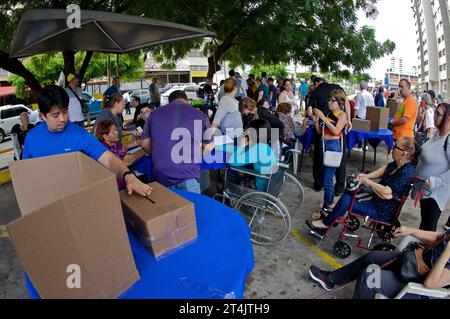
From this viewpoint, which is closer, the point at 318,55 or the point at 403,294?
the point at 403,294

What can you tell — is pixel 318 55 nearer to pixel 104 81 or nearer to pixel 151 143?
pixel 151 143

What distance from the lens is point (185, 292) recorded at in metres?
1.32

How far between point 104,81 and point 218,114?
87.9ft


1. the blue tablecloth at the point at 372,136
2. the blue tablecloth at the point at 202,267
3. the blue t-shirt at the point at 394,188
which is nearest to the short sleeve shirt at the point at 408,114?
the blue tablecloth at the point at 372,136

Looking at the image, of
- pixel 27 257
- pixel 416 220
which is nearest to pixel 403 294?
pixel 27 257

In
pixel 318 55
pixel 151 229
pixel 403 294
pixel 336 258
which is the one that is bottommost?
pixel 336 258

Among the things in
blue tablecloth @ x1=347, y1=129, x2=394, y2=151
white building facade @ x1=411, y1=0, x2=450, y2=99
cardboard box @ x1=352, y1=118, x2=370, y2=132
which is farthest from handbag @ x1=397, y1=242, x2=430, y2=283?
A: white building facade @ x1=411, y1=0, x2=450, y2=99

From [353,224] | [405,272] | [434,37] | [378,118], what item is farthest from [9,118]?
[434,37]

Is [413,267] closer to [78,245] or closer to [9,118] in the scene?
[78,245]

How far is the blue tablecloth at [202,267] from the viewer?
132cm

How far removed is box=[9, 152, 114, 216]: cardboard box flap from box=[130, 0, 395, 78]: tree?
4665mm

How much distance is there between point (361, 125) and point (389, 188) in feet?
10.8

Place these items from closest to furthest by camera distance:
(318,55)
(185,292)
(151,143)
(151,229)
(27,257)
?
1. (27,257)
2. (185,292)
3. (151,229)
4. (151,143)
5. (318,55)

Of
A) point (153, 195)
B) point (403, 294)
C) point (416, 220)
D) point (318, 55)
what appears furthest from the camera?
point (318, 55)
